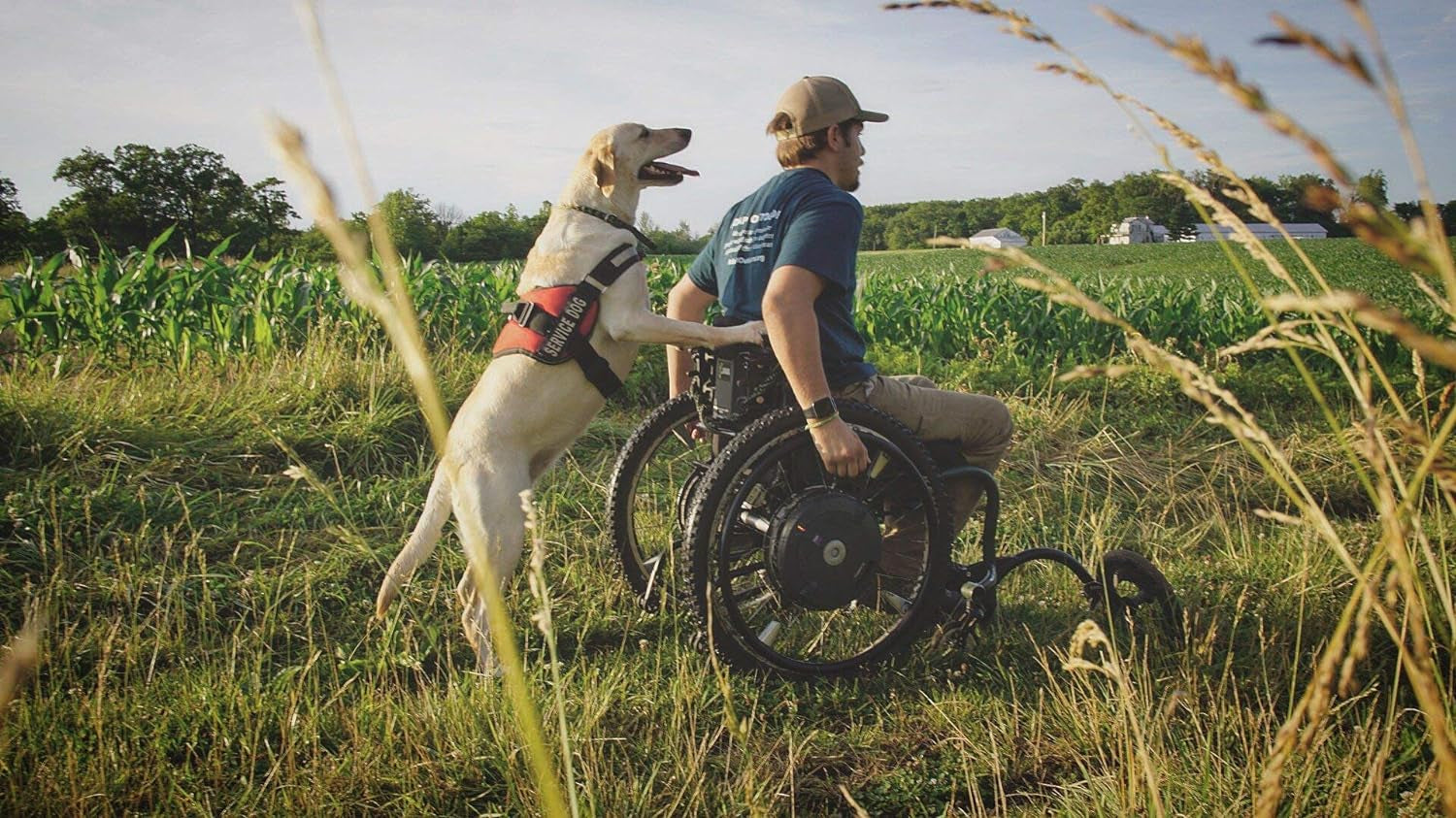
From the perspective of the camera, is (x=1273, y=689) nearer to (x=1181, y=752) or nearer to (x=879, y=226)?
(x=1181, y=752)

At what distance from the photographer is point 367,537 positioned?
4238mm

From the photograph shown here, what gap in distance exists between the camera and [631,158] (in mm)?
3484

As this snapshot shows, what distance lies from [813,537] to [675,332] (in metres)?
0.92

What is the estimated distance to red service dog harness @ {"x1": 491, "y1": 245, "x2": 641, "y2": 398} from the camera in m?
3.16

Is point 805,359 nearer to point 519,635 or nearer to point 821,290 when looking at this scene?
point 821,290

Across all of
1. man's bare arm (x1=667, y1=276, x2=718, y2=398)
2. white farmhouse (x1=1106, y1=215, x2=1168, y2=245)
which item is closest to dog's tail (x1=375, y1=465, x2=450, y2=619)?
man's bare arm (x1=667, y1=276, x2=718, y2=398)

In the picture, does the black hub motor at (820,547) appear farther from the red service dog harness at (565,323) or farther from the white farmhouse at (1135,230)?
the white farmhouse at (1135,230)

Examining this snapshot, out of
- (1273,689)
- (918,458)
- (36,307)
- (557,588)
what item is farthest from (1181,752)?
(36,307)

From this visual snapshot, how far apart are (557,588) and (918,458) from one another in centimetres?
171

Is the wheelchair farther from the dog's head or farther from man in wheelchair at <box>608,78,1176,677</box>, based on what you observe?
the dog's head

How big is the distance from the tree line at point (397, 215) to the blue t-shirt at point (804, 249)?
0.35 m

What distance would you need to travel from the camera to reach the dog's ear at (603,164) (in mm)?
3432

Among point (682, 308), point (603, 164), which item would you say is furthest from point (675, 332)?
point (603, 164)

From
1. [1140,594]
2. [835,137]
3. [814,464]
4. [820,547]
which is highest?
[835,137]
